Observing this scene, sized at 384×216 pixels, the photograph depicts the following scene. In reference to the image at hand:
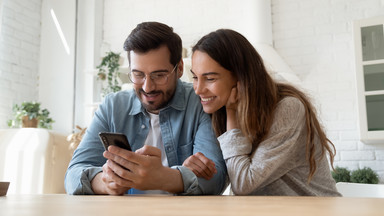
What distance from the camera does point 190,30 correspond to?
177 inches

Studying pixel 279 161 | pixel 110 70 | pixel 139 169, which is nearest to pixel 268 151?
pixel 279 161

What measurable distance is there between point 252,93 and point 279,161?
271mm

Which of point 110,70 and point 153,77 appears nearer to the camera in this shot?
point 153,77

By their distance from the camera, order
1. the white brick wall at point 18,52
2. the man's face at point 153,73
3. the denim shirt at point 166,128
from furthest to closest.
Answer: the white brick wall at point 18,52 → the man's face at point 153,73 → the denim shirt at point 166,128

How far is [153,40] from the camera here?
1.56 meters

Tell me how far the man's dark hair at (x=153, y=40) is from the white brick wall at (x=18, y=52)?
302 centimetres

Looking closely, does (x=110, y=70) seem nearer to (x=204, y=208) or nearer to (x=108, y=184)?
(x=108, y=184)

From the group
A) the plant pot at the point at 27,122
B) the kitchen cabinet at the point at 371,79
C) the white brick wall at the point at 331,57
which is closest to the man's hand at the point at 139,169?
the kitchen cabinet at the point at 371,79

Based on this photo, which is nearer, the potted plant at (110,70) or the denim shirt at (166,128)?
the denim shirt at (166,128)

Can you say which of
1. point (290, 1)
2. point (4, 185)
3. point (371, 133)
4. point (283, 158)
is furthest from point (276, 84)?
point (290, 1)

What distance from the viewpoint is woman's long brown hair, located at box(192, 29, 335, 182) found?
4.50 ft

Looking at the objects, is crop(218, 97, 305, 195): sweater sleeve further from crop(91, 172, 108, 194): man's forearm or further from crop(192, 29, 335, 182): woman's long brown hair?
crop(91, 172, 108, 194): man's forearm

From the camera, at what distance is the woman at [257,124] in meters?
1.31

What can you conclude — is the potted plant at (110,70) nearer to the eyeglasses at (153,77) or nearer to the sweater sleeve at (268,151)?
the eyeglasses at (153,77)
